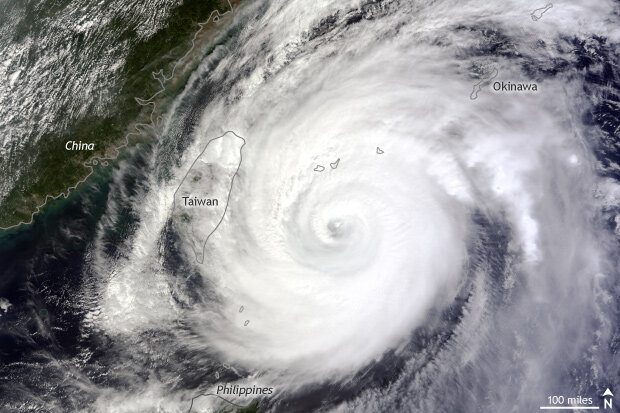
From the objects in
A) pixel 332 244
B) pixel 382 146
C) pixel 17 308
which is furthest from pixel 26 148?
pixel 382 146

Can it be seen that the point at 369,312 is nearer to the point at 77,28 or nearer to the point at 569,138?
Answer: the point at 569,138

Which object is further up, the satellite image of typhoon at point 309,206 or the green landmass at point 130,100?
the green landmass at point 130,100

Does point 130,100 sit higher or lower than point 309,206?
higher

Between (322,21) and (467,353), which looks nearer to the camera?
(467,353)

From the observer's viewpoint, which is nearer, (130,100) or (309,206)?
(309,206)

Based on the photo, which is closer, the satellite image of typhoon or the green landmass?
the satellite image of typhoon
